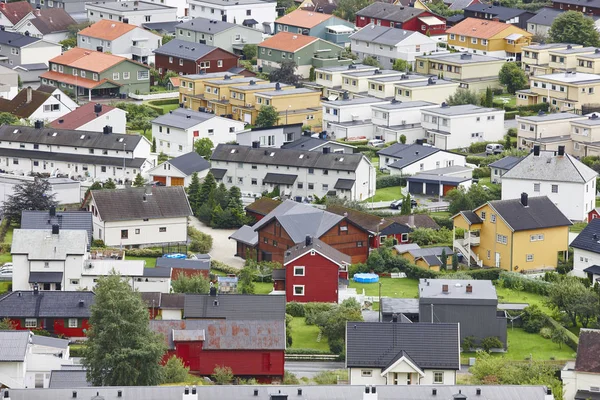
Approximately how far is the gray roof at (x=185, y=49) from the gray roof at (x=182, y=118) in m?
14.1

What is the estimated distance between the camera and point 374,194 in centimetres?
7962

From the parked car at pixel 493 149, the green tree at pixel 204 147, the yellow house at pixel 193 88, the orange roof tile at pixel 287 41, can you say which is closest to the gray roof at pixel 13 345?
the green tree at pixel 204 147

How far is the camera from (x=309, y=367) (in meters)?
57.0

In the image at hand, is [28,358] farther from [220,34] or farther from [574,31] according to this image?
[574,31]

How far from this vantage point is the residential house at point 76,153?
8138 cm

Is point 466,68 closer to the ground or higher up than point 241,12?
higher up

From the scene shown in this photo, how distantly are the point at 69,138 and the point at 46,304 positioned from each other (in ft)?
77.5

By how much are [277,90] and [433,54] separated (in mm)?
14545

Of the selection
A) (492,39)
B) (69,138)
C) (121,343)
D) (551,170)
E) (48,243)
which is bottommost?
(492,39)

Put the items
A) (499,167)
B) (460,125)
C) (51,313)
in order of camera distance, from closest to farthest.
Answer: (51,313), (499,167), (460,125)


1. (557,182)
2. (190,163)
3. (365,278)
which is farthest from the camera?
(190,163)

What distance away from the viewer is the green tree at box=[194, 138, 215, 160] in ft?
278

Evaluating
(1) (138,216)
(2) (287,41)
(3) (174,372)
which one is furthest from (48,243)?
(2) (287,41)

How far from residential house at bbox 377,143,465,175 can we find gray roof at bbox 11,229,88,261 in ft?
72.0
